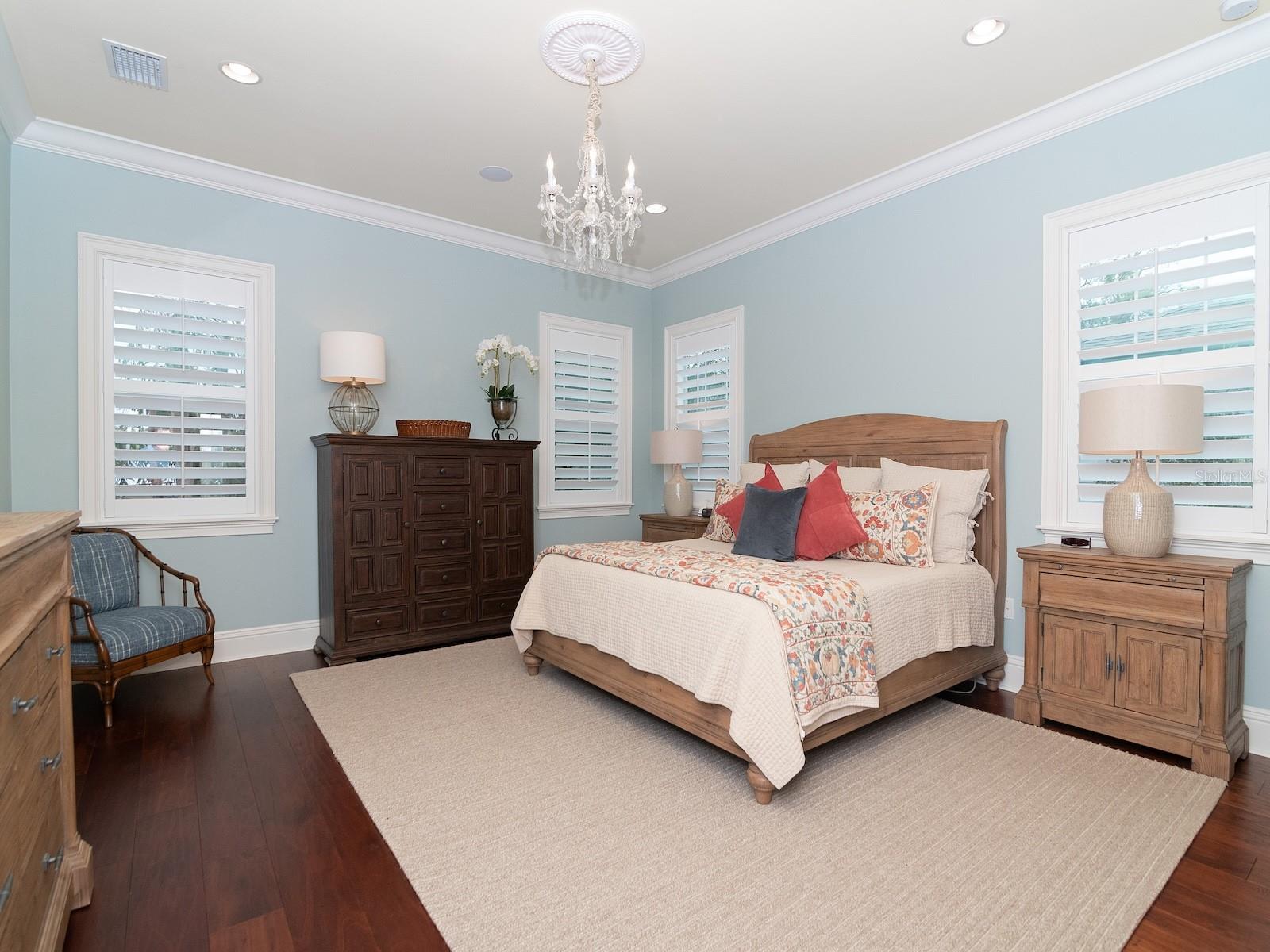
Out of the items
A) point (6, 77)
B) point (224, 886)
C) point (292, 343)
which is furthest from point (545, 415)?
point (224, 886)

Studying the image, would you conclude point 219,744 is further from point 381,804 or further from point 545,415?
point 545,415

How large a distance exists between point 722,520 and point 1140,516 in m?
2.05

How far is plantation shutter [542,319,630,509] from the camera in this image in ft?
17.5

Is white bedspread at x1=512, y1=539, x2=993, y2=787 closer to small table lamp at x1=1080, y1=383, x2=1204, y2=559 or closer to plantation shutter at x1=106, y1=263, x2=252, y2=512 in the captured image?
small table lamp at x1=1080, y1=383, x2=1204, y2=559

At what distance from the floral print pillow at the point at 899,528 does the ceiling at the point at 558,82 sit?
1919 mm

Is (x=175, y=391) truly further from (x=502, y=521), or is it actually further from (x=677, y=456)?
(x=677, y=456)

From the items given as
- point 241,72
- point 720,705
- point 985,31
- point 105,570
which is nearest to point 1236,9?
point 985,31

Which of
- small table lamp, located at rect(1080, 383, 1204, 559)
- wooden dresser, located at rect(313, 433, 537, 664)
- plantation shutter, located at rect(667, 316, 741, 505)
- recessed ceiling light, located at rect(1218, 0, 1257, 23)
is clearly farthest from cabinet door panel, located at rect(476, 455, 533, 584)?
recessed ceiling light, located at rect(1218, 0, 1257, 23)

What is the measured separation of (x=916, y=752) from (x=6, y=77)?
15.8 feet

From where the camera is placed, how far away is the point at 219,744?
2771 mm

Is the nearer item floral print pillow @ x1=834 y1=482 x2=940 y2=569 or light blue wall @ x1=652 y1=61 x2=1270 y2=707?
light blue wall @ x1=652 y1=61 x2=1270 y2=707

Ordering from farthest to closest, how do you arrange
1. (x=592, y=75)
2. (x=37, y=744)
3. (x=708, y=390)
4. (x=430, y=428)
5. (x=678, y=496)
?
(x=708, y=390)
(x=678, y=496)
(x=430, y=428)
(x=592, y=75)
(x=37, y=744)

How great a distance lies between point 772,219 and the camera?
4641 mm

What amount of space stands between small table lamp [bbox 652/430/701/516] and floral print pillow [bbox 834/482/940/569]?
1858 mm
